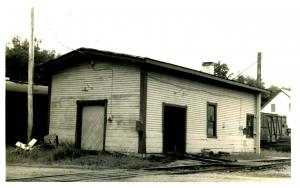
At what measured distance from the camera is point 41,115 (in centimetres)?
2380

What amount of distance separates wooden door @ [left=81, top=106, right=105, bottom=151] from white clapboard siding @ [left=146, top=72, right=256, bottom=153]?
7.03 feet

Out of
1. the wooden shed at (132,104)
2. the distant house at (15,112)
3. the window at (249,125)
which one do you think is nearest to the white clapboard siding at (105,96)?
the wooden shed at (132,104)

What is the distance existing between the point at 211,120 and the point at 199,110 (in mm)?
1464

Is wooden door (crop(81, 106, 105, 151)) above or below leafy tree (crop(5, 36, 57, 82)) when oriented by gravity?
below

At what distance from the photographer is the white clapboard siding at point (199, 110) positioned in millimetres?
18656

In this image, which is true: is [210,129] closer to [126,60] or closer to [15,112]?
[126,60]

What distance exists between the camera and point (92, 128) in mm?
19547

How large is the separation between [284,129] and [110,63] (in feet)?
75.6

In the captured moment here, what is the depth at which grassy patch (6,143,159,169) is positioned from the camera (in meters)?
15.7

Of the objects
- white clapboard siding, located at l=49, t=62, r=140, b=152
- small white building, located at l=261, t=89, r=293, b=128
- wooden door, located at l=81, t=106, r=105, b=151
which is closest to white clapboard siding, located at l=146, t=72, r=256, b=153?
white clapboard siding, located at l=49, t=62, r=140, b=152

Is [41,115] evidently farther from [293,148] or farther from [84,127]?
[293,148]

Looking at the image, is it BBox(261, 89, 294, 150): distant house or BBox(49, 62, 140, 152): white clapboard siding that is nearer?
BBox(49, 62, 140, 152): white clapboard siding

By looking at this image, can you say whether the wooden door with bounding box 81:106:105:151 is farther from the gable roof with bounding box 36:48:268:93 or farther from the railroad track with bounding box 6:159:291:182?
the railroad track with bounding box 6:159:291:182
